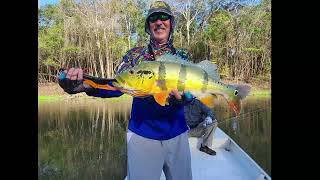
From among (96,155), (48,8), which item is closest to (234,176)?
(96,155)

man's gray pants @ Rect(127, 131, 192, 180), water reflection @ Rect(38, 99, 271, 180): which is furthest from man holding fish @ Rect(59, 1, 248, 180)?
water reflection @ Rect(38, 99, 271, 180)

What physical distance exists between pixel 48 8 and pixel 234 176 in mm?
1551

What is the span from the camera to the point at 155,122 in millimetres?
2867

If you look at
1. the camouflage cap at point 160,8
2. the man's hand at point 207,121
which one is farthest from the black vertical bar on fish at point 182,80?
the camouflage cap at point 160,8

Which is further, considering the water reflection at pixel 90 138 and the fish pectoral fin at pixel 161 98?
the water reflection at pixel 90 138

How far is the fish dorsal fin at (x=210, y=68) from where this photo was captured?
285cm

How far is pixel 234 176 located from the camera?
9.80 ft

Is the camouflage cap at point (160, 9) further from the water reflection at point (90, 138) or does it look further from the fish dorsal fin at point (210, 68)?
the water reflection at point (90, 138)

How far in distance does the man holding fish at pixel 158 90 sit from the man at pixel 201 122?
0.14 ft

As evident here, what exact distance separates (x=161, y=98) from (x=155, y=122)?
0.50 feet

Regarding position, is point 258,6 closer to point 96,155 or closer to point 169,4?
point 169,4

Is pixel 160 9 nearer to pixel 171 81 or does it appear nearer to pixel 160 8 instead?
pixel 160 8

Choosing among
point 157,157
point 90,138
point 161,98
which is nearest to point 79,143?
point 90,138

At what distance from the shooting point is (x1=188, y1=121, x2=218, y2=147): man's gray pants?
2966mm
